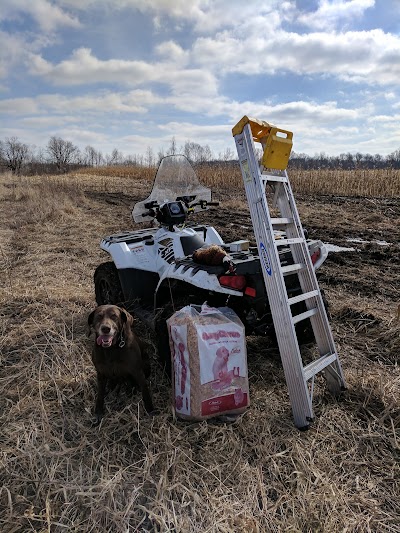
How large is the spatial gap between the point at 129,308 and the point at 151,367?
87 cm

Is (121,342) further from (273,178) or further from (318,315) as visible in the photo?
(273,178)

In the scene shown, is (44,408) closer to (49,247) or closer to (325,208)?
(49,247)

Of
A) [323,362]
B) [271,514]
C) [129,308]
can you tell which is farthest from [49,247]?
[271,514]

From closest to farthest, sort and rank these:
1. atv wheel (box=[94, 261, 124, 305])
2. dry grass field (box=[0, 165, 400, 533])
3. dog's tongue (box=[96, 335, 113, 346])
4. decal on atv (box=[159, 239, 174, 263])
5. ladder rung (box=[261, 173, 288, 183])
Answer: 1. dry grass field (box=[0, 165, 400, 533])
2. dog's tongue (box=[96, 335, 113, 346])
3. ladder rung (box=[261, 173, 288, 183])
4. decal on atv (box=[159, 239, 174, 263])
5. atv wheel (box=[94, 261, 124, 305])

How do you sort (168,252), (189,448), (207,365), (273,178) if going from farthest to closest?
(168,252) < (273,178) < (207,365) < (189,448)

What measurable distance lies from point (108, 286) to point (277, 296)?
91.4 inches

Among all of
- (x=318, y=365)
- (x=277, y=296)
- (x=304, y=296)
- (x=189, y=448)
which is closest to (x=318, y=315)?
(x=304, y=296)

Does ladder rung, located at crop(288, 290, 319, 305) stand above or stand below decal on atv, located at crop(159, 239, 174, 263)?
below

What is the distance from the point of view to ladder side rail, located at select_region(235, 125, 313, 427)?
2.58 m

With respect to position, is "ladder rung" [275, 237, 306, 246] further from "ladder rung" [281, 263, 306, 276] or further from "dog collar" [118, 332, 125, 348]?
"dog collar" [118, 332, 125, 348]

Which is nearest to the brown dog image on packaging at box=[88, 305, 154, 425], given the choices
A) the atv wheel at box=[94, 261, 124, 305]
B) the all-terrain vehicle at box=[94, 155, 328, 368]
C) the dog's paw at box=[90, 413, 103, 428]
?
the dog's paw at box=[90, 413, 103, 428]

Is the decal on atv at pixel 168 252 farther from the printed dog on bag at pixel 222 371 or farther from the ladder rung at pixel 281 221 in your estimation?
the printed dog on bag at pixel 222 371

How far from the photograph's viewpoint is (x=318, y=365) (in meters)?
2.75

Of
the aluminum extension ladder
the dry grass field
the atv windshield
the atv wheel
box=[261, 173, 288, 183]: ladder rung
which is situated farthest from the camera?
the atv windshield
